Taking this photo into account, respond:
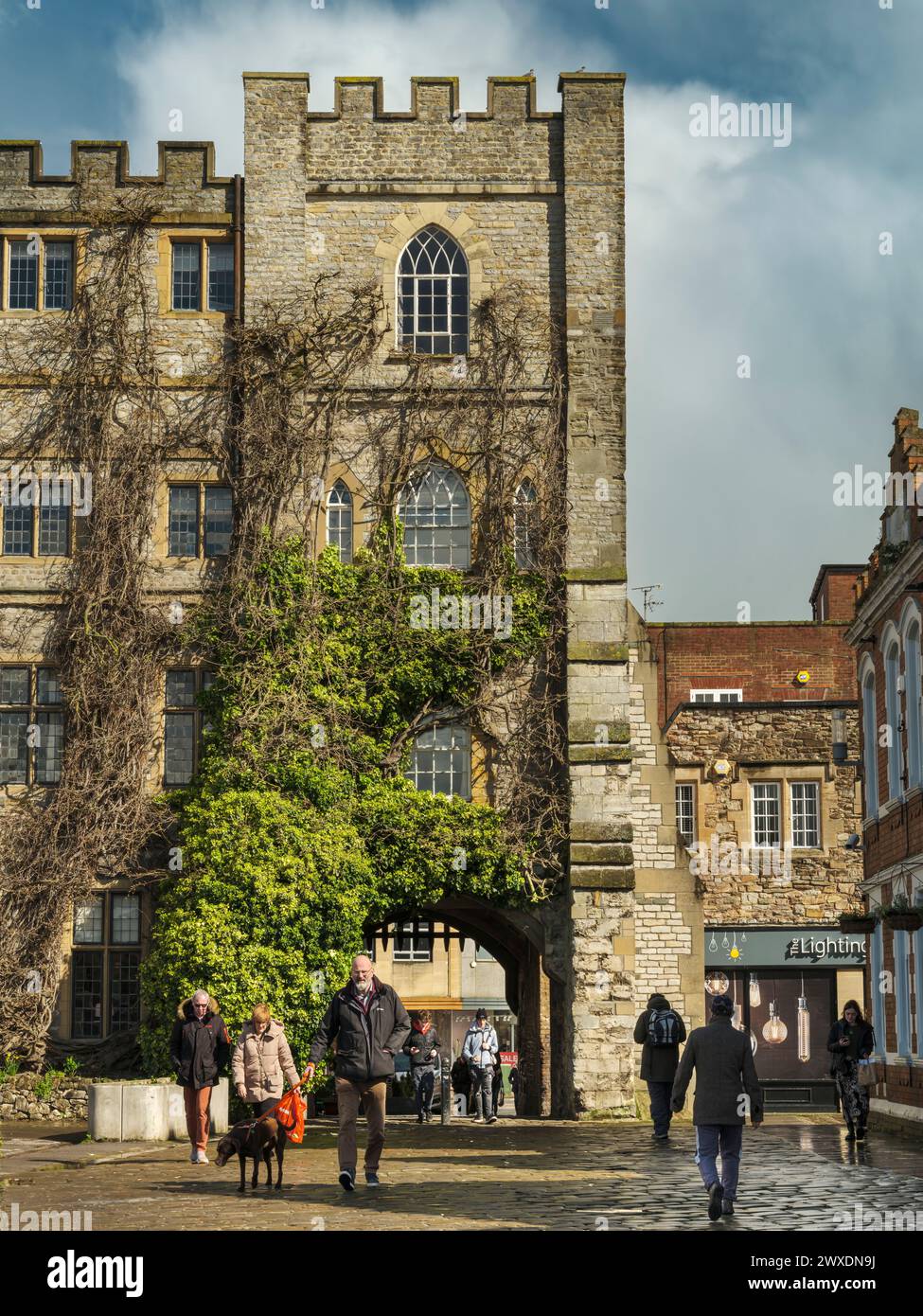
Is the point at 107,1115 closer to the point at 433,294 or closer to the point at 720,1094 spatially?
the point at 720,1094

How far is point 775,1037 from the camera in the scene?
135 feet

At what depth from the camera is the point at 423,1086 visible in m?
29.6

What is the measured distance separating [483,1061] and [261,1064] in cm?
1251

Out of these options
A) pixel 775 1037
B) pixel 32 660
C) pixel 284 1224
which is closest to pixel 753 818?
pixel 775 1037

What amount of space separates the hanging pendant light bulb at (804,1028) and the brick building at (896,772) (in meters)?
12.8

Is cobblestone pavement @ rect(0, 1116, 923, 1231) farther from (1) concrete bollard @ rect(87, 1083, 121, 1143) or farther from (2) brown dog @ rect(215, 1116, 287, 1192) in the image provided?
(1) concrete bollard @ rect(87, 1083, 121, 1143)

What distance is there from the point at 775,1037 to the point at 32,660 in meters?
20.1

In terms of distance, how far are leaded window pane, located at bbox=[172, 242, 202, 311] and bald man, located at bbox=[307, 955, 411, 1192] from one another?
1670 cm

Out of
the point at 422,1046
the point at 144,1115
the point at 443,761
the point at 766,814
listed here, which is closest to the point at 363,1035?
the point at 144,1115

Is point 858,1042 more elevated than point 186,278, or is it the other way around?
point 186,278

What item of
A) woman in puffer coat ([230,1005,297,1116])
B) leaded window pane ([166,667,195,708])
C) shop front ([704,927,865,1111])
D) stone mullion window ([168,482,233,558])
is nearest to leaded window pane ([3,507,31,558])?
stone mullion window ([168,482,233,558])

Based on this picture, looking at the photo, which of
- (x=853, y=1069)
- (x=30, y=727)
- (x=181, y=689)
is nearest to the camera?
(x=853, y=1069)

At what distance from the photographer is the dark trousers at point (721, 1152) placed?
13453 millimetres

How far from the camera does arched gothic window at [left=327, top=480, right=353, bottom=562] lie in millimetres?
28828
